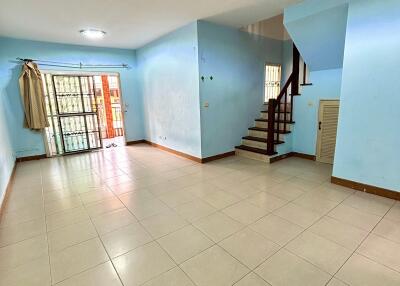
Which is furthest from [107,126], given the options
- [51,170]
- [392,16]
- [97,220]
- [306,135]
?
[392,16]

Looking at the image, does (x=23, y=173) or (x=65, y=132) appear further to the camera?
(x=65, y=132)

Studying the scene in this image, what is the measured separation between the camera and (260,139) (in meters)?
5.06

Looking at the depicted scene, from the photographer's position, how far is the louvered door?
423cm

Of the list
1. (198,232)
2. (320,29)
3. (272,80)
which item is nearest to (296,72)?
(272,80)

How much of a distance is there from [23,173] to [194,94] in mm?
3728

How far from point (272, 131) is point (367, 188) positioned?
6.21 feet

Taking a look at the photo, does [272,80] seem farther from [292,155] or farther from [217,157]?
[217,157]

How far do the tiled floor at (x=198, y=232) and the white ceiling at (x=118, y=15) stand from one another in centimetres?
275

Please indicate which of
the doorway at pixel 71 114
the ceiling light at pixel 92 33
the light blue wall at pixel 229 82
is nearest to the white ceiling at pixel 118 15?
the ceiling light at pixel 92 33

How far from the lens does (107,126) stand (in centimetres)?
786

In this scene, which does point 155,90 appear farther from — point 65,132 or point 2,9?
point 2,9

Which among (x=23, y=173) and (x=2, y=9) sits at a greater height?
(x=2, y=9)

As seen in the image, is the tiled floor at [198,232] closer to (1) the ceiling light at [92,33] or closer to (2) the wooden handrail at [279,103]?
(2) the wooden handrail at [279,103]

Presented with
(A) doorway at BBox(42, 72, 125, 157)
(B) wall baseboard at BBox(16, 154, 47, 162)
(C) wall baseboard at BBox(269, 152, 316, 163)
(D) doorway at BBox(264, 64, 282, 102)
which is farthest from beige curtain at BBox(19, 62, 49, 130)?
(D) doorway at BBox(264, 64, 282, 102)
